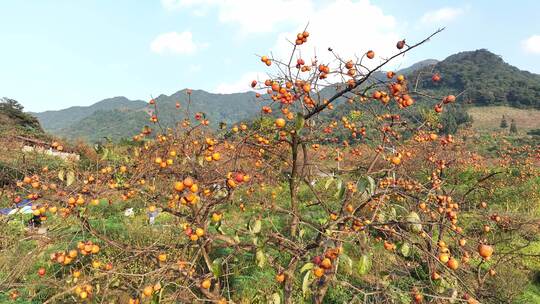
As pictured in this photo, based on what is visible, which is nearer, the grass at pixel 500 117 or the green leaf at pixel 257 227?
the green leaf at pixel 257 227

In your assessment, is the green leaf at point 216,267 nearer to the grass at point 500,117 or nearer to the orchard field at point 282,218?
the orchard field at point 282,218

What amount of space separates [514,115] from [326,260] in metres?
61.5

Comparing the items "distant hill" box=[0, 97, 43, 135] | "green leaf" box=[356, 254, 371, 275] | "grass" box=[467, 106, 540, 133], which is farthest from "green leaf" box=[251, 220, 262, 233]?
"grass" box=[467, 106, 540, 133]

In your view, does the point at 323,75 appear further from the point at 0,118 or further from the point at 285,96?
the point at 0,118

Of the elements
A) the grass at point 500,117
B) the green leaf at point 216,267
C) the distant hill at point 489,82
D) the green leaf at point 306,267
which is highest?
the distant hill at point 489,82

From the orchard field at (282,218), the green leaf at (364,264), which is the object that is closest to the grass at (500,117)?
the orchard field at (282,218)

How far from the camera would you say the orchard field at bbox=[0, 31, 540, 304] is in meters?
2.42

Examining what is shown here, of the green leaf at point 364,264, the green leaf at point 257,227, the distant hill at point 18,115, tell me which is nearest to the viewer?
the green leaf at point 364,264

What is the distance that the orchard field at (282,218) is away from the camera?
2.42m

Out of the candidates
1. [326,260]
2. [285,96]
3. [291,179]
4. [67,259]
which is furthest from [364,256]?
[67,259]

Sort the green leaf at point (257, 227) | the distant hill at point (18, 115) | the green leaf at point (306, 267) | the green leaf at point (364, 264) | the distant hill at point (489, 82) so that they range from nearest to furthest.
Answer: the green leaf at point (364, 264) → the green leaf at point (306, 267) → the green leaf at point (257, 227) → the distant hill at point (18, 115) → the distant hill at point (489, 82)

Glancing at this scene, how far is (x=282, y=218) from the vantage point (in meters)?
8.16

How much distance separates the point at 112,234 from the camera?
6879mm

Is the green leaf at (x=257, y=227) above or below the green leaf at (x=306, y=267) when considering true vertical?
above
